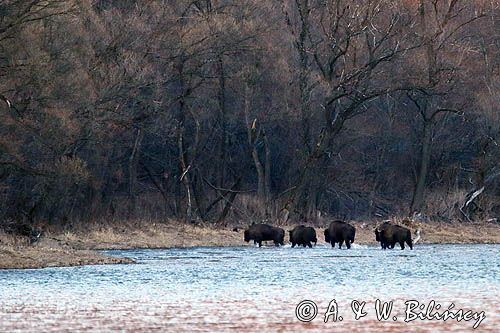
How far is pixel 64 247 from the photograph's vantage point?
36469 mm

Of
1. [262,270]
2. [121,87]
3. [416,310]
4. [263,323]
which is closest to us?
[263,323]

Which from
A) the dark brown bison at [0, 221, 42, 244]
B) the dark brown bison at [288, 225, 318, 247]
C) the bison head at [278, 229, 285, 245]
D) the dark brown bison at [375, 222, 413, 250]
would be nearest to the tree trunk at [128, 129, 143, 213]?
the bison head at [278, 229, 285, 245]

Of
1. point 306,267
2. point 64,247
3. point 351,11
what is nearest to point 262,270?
point 306,267

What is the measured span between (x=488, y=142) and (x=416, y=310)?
38138 mm

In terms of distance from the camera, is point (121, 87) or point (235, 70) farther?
point (235, 70)

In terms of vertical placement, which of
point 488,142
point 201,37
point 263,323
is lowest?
point 263,323

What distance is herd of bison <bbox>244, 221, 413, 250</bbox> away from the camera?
1577 inches

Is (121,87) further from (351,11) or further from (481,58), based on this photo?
(481,58)

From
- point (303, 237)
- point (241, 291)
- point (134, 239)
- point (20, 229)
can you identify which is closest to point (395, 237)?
point (303, 237)

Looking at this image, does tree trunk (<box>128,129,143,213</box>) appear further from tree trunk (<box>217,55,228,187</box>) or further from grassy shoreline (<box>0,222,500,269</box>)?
grassy shoreline (<box>0,222,500,269</box>)

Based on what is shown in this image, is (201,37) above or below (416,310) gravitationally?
above

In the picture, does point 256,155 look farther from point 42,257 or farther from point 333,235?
point 42,257

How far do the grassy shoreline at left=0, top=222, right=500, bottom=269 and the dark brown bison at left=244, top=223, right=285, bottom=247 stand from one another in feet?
2.02

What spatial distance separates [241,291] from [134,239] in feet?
65.7
